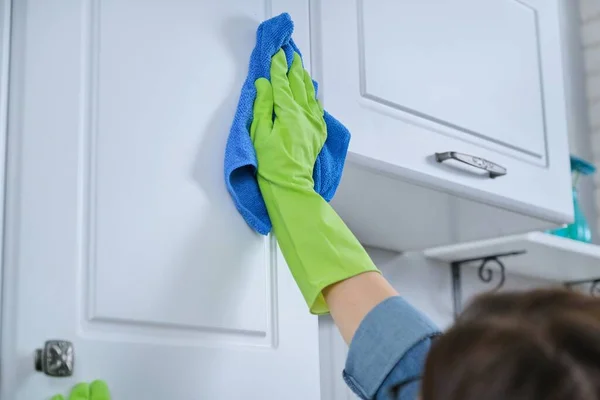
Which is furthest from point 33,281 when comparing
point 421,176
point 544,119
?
point 544,119

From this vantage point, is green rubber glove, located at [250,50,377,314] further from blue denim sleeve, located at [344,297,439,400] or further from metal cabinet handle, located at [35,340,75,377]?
metal cabinet handle, located at [35,340,75,377]

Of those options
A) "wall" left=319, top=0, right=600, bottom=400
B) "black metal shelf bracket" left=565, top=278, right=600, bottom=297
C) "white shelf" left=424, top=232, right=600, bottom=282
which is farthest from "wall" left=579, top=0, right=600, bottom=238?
"white shelf" left=424, top=232, right=600, bottom=282

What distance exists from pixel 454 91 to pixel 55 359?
72cm

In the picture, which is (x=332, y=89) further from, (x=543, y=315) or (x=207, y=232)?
(x=543, y=315)

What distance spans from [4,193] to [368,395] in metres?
0.37

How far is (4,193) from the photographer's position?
786 millimetres

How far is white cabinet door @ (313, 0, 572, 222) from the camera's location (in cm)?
112

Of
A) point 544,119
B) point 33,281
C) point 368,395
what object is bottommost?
point 368,395

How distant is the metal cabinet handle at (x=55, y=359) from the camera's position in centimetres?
77

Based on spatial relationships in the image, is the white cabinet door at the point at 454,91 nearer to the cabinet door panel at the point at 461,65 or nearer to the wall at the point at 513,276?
the cabinet door panel at the point at 461,65

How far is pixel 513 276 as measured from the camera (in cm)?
196

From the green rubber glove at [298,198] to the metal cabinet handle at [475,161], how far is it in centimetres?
28

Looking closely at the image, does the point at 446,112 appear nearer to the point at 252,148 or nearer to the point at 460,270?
the point at 252,148

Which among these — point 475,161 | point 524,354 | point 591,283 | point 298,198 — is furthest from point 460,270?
point 524,354
